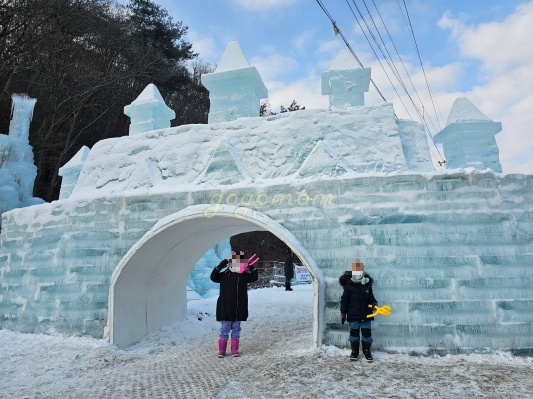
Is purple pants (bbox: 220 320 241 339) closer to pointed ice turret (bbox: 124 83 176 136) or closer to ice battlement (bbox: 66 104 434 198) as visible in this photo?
ice battlement (bbox: 66 104 434 198)

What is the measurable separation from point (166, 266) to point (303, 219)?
300 cm

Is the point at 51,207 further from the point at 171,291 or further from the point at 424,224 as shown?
the point at 424,224

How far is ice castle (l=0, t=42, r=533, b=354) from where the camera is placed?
16.9 feet

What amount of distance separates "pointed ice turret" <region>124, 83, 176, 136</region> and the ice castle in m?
0.03

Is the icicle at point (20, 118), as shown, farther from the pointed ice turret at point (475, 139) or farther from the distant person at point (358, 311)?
the pointed ice turret at point (475, 139)

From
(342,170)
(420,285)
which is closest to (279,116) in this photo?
(342,170)

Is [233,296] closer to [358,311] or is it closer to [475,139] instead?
[358,311]

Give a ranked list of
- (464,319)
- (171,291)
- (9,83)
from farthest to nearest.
Result: (9,83) < (171,291) < (464,319)

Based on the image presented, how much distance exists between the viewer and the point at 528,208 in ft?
17.4

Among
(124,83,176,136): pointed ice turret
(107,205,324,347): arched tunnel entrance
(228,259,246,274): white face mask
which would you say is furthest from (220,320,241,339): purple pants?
(124,83,176,136): pointed ice turret

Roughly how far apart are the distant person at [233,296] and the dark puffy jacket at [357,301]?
4.37 ft

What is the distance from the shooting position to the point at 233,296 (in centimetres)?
551

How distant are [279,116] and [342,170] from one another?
1.49m

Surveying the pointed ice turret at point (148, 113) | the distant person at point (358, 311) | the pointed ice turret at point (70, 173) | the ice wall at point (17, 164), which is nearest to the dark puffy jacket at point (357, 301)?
the distant person at point (358, 311)
